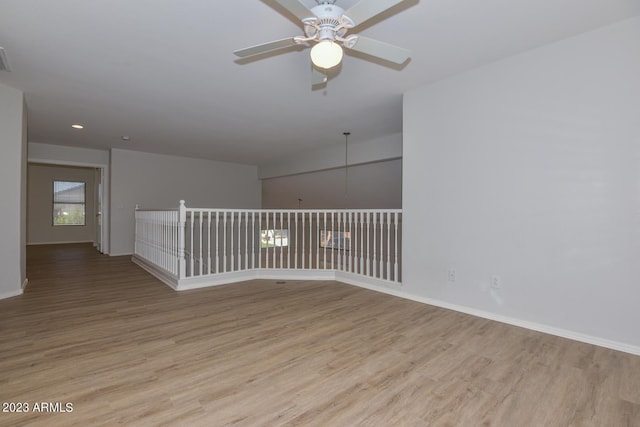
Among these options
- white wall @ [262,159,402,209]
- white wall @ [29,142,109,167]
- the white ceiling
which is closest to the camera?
the white ceiling

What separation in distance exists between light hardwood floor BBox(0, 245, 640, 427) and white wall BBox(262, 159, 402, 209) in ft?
13.0

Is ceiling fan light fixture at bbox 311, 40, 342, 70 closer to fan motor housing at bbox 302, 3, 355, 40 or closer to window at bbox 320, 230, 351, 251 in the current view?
fan motor housing at bbox 302, 3, 355, 40

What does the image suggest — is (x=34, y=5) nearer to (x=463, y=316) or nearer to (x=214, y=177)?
(x=463, y=316)

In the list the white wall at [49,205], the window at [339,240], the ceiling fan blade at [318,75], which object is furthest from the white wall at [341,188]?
the white wall at [49,205]

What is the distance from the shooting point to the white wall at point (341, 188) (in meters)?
6.75

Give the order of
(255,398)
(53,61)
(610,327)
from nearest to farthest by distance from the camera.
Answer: (255,398) < (610,327) < (53,61)

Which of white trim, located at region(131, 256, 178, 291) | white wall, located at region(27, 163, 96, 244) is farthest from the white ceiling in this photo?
white wall, located at region(27, 163, 96, 244)

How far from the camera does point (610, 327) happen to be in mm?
2291

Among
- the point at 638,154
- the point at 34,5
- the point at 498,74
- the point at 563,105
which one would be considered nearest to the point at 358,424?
the point at 638,154

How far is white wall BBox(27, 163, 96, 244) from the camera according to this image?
8664 millimetres

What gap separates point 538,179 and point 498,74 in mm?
1069

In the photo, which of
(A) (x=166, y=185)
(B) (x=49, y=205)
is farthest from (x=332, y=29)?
(B) (x=49, y=205)

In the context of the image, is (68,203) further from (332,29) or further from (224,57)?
(332,29)

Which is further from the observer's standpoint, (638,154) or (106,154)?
(106,154)
